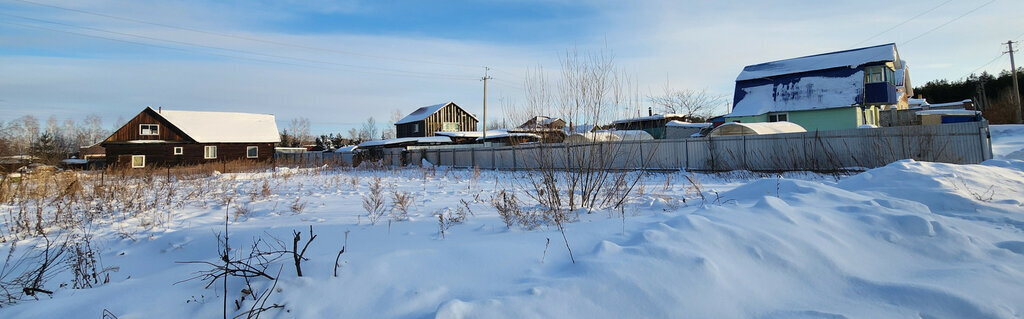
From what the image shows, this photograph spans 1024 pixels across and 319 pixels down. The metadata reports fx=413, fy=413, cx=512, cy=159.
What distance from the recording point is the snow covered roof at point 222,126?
28.1m

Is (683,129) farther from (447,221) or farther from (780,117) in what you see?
(447,221)

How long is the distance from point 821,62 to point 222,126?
3825 cm

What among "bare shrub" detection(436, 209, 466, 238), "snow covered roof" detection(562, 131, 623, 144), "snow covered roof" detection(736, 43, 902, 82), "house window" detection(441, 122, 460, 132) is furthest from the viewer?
"house window" detection(441, 122, 460, 132)

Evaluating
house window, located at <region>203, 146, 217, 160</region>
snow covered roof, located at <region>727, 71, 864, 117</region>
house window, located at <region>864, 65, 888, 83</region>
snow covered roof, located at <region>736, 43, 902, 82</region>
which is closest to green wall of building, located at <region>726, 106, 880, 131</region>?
snow covered roof, located at <region>727, 71, 864, 117</region>

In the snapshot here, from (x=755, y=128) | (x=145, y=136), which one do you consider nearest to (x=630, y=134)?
(x=755, y=128)

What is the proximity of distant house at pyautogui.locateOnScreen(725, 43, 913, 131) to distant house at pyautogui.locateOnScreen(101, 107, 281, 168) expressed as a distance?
3204cm

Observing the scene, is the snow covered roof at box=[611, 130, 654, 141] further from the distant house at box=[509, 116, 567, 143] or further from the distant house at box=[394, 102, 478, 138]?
the distant house at box=[394, 102, 478, 138]

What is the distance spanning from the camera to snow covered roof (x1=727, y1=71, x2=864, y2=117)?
20.5 metres

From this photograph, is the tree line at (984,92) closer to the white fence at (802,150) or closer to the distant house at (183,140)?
the white fence at (802,150)

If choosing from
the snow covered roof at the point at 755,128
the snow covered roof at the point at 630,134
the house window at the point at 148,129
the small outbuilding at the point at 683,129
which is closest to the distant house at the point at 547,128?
the snow covered roof at the point at 630,134

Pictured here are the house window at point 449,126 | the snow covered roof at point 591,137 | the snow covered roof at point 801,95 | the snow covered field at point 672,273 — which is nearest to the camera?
the snow covered field at point 672,273

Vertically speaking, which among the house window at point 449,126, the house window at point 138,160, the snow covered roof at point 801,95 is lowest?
the house window at point 138,160

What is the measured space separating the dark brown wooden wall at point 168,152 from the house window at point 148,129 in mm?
764

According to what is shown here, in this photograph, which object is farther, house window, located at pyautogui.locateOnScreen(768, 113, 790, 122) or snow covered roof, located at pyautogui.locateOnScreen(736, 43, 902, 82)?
house window, located at pyautogui.locateOnScreen(768, 113, 790, 122)
